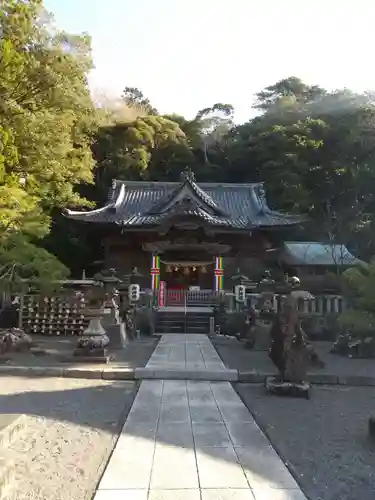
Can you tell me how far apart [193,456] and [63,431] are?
1.72 m

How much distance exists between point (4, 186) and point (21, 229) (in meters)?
8.84

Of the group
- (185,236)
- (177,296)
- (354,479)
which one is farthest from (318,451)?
(185,236)

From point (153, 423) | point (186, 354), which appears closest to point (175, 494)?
point (153, 423)

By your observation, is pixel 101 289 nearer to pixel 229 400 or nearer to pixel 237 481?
pixel 229 400

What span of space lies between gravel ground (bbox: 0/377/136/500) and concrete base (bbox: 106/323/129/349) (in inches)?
155

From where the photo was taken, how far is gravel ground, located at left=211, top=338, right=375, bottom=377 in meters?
9.34

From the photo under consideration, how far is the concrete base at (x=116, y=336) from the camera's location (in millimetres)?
12338

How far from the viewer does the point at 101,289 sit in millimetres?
12359

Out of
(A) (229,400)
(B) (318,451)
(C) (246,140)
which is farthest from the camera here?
(C) (246,140)

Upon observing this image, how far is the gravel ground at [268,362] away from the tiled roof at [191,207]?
33.5 ft

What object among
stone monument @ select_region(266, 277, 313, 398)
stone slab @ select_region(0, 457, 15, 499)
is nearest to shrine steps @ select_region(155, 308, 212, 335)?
stone monument @ select_region(266, 277, 313, 398)

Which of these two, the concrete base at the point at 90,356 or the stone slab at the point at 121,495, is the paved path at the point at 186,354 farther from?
the stone slab at the point at 121,495

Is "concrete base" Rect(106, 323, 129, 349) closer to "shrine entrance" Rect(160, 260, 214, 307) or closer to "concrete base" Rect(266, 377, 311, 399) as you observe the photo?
"concrete base" Rect(266, 377, 311, 399)

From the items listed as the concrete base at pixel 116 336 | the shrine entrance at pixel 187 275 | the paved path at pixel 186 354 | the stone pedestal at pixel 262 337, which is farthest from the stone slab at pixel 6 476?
the shrine entrance at pixel 187 275
